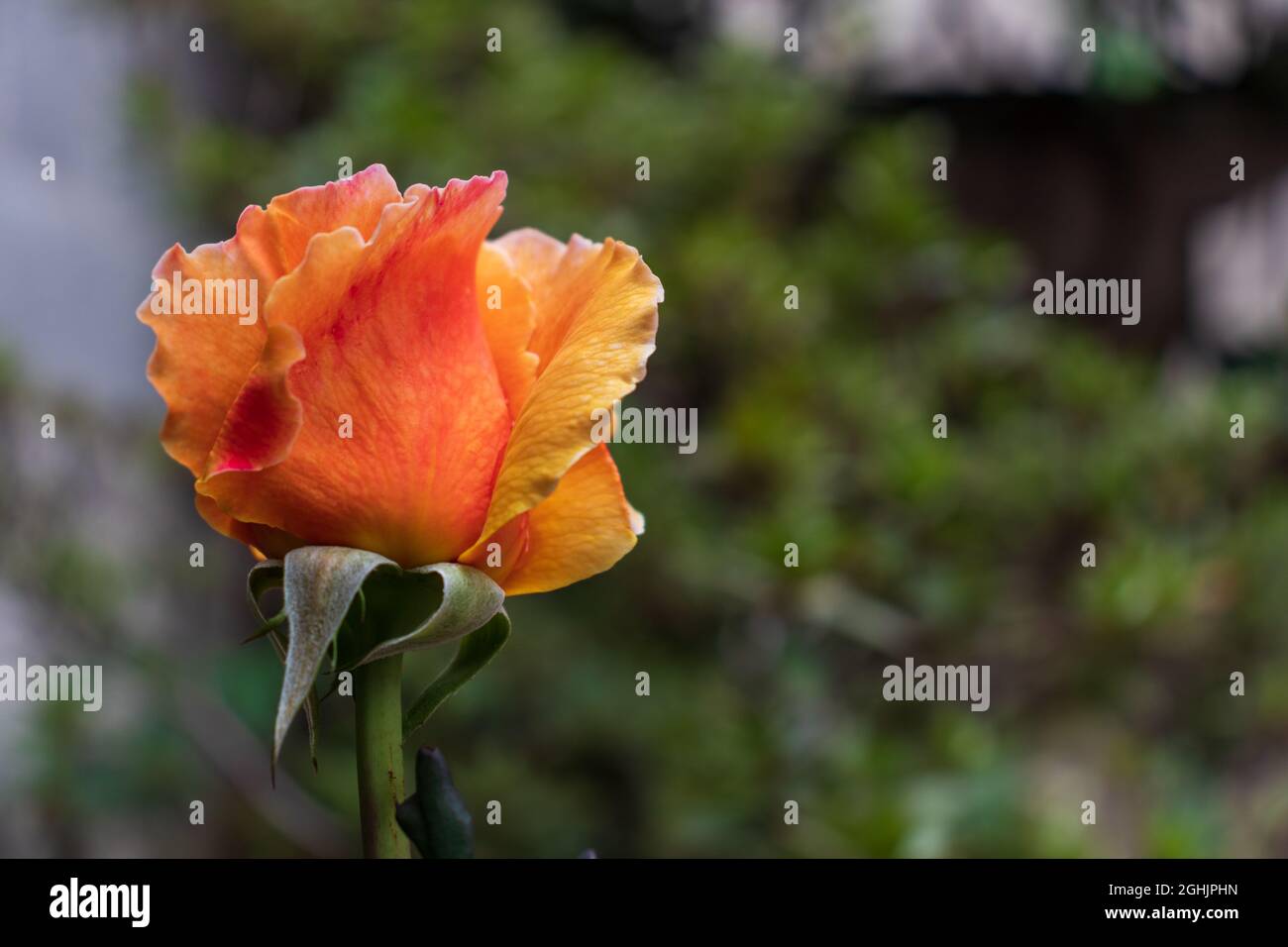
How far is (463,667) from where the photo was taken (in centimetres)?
19

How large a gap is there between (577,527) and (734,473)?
0.84 metres

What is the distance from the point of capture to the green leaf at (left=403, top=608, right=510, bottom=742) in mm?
178

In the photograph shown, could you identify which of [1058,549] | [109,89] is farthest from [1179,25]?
[109,89]

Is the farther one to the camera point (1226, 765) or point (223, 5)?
point (223, 5)

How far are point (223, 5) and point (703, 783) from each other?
1.01 metres

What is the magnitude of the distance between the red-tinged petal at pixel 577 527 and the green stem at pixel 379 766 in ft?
0.12

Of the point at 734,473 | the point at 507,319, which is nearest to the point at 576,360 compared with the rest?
the point at 507,319

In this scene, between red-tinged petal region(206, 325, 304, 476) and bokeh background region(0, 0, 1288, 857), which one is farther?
bokeh background region(0, 0, 1288, 857)

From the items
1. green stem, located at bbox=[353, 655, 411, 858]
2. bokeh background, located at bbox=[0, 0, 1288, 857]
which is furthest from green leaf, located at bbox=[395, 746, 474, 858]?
bokeh background, located at bbox=[0, 0, 1288, 857]

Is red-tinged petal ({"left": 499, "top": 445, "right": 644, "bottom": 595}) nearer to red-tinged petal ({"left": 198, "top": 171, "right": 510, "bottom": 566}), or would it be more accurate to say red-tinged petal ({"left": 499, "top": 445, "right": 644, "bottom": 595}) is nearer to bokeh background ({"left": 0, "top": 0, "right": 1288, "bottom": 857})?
red-tinged petal ({"left": 198, "top": 171, "right": 510, "bottom": 566})

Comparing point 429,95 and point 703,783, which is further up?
point 429,95

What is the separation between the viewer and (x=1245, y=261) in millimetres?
1681

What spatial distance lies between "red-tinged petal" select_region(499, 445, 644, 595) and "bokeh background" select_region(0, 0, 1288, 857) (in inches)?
21.9
